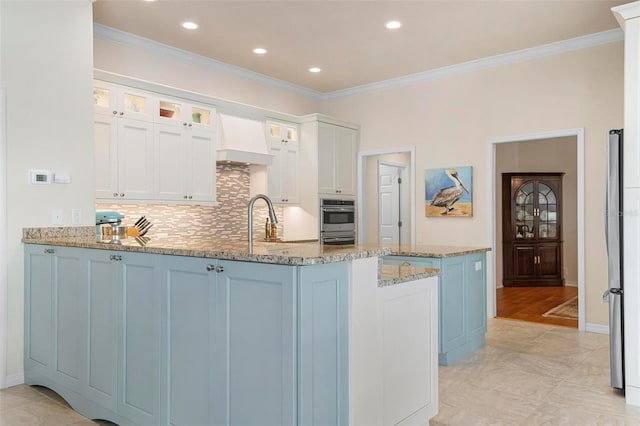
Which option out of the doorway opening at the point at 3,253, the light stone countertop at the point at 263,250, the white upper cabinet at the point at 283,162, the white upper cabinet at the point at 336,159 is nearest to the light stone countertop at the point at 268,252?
the light stone countertop at the point at 263,250

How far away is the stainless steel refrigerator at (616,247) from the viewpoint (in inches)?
124

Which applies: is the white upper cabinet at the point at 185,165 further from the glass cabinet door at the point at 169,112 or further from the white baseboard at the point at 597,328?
the white baseboard at the point at 597,328

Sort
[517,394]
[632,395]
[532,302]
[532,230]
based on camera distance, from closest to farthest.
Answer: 1. [632,395]
2. [517,394]
3. [532,302]
4. [532,230]

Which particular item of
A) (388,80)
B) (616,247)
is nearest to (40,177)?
(616,247)

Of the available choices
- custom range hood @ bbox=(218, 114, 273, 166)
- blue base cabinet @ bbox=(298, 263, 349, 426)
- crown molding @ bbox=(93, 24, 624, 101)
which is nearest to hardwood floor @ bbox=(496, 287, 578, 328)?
crown molding @ bbox=(93, 24, 624, 101)

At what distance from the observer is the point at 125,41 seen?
486 centimetres

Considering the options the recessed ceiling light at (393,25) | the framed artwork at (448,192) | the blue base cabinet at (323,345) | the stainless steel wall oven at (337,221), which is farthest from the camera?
the stainless steel wall oven at (337,221)

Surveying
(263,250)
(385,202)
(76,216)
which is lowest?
(263,250)

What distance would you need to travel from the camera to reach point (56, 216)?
365 cm

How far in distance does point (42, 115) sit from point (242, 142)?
2257mm

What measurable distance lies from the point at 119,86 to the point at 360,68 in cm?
280

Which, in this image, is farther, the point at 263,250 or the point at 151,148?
the point at 151,148

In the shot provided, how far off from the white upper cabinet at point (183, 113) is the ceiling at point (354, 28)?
0.64 metres

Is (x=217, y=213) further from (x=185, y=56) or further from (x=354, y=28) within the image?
(x=354, y=28)
